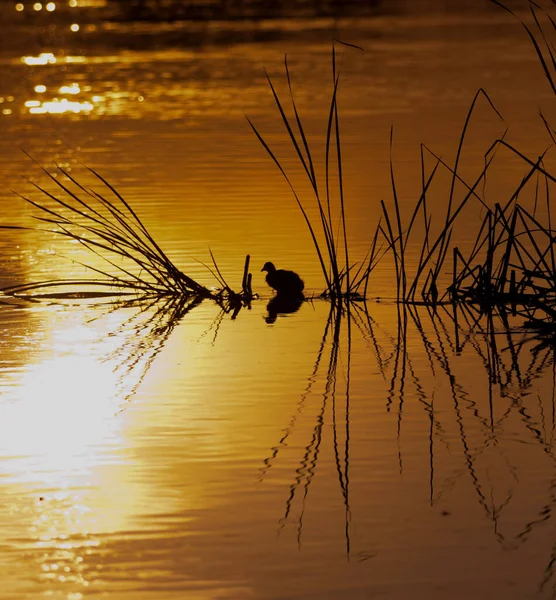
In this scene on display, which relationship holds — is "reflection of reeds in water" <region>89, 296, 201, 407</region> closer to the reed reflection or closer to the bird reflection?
the reed reflection

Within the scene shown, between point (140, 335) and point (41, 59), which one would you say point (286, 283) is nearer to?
point (140, 335)

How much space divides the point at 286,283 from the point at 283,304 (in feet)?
0.53

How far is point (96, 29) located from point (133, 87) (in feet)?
52.3

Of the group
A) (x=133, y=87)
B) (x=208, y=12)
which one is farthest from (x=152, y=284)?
(x=208, y=12)

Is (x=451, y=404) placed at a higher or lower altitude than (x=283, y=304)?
higher

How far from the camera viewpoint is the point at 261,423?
19.3 ft

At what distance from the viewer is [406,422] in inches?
231

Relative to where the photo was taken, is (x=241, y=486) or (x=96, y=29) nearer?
(x=241, y=486)

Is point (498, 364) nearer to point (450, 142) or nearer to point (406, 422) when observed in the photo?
point (406, 422)

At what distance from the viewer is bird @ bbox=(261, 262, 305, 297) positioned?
8547 mm

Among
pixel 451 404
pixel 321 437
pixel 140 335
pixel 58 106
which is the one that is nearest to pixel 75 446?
pixel 321 437

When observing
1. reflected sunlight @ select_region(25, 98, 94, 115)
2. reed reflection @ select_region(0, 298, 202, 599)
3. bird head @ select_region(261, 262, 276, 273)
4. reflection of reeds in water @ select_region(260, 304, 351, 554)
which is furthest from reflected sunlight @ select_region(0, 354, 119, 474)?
reflected sunlight @ select_region(25, 98, 94, 115)

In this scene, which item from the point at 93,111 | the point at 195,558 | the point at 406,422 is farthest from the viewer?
the point at 93,111

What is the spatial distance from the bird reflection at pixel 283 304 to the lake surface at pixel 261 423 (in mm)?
74
